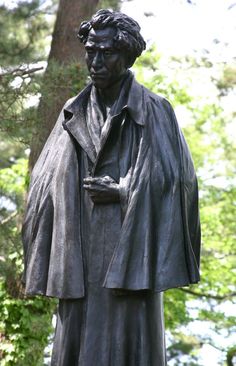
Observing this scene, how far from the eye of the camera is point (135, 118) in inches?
197

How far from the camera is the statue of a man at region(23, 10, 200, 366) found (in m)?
4.81

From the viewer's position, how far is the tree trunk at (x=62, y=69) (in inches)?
448

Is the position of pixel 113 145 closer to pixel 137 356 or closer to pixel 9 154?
pixel 137 356

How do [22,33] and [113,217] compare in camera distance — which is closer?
[113,217]

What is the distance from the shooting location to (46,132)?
11.7 metres

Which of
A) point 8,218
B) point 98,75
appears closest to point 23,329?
point 8,218

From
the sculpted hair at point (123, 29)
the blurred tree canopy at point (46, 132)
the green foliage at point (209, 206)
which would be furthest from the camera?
the green foliage at point (209, 206)

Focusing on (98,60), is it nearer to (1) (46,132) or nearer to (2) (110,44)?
(2) (110,44)

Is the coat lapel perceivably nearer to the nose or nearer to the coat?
the coat

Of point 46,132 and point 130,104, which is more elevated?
point 46,132

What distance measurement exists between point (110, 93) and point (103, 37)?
0.32 m

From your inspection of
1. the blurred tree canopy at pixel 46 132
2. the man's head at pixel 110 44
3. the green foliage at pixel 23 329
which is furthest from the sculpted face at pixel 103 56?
the green foliage at pixel 23 329

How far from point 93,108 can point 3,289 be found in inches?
309

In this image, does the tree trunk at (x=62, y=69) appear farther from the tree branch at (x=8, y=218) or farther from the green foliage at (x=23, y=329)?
the green foliage at (x=23, y=329)
